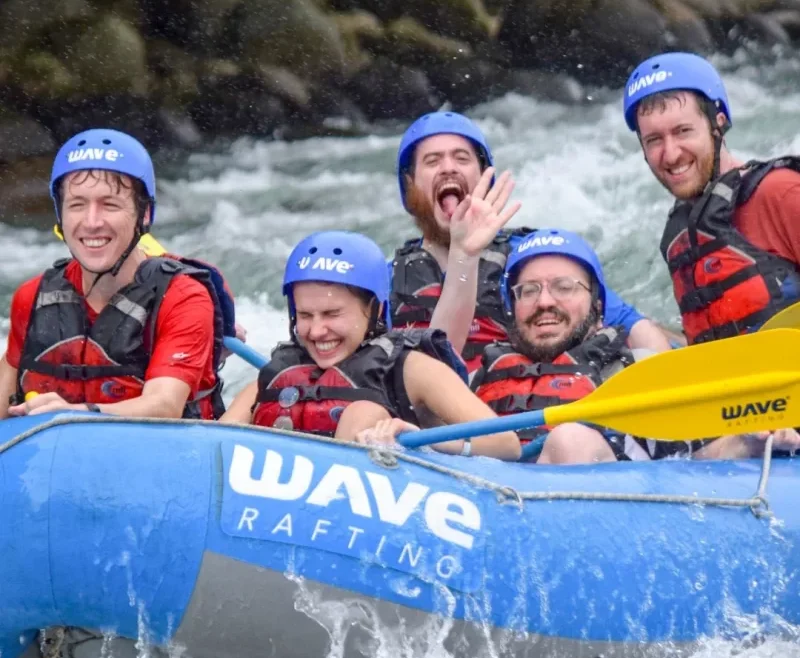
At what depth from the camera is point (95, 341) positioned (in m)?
3.85

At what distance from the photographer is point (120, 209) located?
12.6 feet

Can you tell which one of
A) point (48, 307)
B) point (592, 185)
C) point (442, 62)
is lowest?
point (48, 307)

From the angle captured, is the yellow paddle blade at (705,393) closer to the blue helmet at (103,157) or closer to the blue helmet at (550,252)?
the blue helmet at (550,252)

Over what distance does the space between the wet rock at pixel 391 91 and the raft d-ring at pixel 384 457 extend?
8631 mm

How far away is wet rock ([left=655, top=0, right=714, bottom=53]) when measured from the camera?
41.6 feet

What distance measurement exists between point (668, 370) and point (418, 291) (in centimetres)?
136

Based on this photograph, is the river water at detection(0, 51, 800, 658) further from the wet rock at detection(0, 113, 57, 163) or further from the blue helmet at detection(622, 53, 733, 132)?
the blue helmet at detection(622, 53, 733, 132)

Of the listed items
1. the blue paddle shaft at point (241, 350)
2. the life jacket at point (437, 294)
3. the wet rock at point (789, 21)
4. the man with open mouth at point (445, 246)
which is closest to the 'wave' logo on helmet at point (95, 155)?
the blue paddle shaft at point (241, 350)

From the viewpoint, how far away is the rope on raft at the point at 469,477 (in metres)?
3.00

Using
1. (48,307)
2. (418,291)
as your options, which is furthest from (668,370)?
(48,307)

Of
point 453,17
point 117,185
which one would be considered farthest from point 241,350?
point 453,17

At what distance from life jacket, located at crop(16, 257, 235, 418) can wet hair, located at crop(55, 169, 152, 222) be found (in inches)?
6.4

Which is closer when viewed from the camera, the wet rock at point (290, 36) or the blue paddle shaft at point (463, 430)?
the blue paddle shaft at point (463, 430)

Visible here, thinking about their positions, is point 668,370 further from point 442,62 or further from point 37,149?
point 442,62
